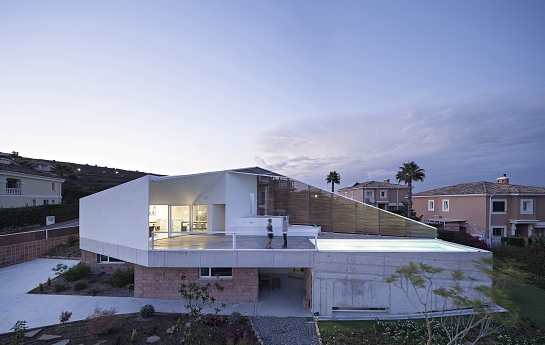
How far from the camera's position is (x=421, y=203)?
105 ft

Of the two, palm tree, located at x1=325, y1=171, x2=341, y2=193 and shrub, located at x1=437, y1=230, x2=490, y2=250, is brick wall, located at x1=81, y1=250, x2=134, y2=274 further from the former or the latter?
palm tree, located at x1=325, y1=171, x2=341, y2=193

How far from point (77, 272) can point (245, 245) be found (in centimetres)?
983

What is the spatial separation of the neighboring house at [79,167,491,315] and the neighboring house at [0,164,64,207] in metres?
20.2

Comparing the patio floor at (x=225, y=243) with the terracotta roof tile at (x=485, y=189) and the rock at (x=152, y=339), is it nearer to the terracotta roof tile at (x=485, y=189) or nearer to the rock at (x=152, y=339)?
the rock at (x=152, y=339)

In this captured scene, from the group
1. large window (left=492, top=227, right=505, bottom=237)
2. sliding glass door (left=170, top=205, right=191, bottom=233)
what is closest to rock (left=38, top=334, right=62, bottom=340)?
sliding glass door (left=170, top=205, right=191, bottom=233)

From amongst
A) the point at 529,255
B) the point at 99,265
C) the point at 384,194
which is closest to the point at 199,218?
the point at 99,265

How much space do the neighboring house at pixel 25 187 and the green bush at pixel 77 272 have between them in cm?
2031

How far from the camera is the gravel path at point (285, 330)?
26.3 ft

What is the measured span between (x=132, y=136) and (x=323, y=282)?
20.7 metres

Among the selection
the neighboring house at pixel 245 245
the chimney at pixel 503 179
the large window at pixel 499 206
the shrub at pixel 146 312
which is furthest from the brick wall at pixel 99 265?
the chimney at pixel 503 179

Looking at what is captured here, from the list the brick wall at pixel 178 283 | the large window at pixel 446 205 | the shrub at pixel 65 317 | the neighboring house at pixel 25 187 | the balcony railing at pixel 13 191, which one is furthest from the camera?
the large window at pixel 446 205

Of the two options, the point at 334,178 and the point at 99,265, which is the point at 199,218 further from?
the point at 334,178

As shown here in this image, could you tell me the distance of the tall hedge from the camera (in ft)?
71.2

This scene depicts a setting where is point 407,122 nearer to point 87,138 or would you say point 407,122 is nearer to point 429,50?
point 429,50
